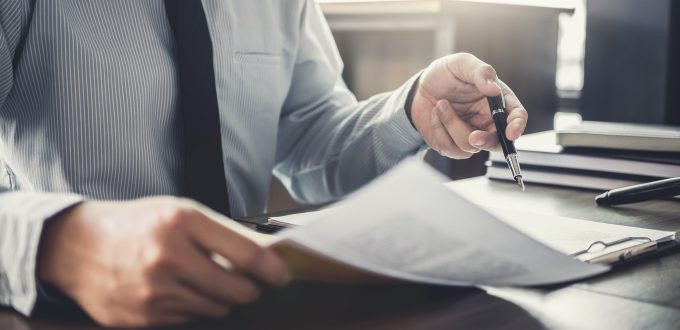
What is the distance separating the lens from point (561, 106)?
119 inches

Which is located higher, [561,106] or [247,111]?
[247,111]

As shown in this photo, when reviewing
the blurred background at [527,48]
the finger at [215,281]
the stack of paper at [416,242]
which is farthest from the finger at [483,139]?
the blurred background at [527,48]

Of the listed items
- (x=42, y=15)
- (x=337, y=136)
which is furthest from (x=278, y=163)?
(x=42, y=15)

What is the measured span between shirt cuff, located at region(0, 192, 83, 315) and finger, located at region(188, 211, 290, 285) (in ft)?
0.37

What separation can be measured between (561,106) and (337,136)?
1.99 meters

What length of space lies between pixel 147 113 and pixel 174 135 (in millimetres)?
53

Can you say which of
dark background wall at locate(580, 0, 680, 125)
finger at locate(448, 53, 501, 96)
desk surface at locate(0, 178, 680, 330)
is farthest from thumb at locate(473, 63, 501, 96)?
dark background wall at locate(580, 0, 680, 125)

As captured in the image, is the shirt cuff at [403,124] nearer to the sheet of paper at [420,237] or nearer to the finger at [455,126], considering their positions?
the finger at [455,126]

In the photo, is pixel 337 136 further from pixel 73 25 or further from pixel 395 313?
pixel 395 313

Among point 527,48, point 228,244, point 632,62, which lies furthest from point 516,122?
point 527,48

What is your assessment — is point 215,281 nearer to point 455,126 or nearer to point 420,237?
point 420,237

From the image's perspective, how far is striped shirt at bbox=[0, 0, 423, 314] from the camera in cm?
88

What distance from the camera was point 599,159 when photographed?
1.12m

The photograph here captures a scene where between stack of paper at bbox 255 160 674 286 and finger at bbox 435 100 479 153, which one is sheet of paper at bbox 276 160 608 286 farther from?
finger at bbox 435 100 479 153
